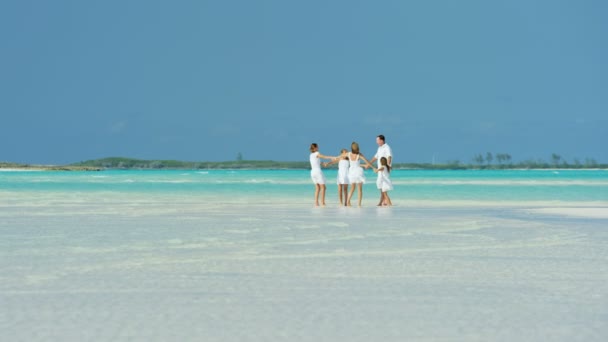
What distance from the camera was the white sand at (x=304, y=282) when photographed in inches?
248

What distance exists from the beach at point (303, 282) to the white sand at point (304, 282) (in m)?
0.02

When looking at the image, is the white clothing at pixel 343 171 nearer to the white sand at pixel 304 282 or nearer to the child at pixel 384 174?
the child at pixel 384 174

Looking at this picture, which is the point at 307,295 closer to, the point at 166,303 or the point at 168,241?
the point at 166,303

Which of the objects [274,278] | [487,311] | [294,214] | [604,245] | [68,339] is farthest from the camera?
[294,214]

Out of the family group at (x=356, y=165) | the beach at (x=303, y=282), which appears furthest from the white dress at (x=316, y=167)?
the beach at (x=303, y=282)

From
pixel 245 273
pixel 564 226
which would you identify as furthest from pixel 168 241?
pixel 564 226

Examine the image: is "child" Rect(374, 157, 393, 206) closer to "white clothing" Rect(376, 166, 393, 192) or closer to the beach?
"white clothing" Rect(376, 166, 393, 192)

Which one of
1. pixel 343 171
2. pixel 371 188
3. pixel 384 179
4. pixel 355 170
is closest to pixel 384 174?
pixel 384 179

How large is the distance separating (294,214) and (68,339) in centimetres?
1406

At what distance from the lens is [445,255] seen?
11008mm

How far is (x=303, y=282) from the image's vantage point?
8594 millimetres

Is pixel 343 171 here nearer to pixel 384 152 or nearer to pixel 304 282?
pixel 384 152

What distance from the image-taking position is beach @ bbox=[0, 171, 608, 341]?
632 centimetres

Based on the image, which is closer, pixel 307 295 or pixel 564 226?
pixel 307 295
